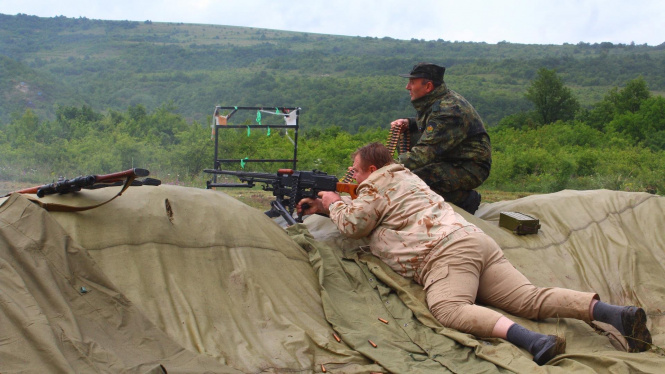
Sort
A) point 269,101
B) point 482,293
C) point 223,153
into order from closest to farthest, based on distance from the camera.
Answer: point 482,293 → point 223,153 → point 269,101

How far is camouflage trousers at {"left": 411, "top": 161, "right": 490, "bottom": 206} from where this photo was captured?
5.45 meters

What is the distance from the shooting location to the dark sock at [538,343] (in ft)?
11.1

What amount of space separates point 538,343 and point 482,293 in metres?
0.71

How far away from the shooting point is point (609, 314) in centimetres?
368

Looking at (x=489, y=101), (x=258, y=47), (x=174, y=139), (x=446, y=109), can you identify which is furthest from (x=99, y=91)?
(x=446, y=109)

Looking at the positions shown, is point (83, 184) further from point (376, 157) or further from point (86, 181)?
point (376, 157)

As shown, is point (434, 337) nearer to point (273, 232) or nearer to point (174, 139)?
point (273, 232)

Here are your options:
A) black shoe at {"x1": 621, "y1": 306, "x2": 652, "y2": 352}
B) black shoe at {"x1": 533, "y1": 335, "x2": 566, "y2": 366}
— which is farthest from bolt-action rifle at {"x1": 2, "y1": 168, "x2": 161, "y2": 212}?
black shoe at {"x1": 621, "y1": 306, "x2": 652, "y2": 352}

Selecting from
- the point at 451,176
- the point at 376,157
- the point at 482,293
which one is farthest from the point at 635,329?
the point at 451,176

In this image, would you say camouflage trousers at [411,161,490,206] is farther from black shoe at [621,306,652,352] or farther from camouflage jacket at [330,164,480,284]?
black shoe at [621,306,652,352]

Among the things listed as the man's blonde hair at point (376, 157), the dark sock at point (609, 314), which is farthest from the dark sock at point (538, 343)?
the man's blonde hair at point (376, 157)

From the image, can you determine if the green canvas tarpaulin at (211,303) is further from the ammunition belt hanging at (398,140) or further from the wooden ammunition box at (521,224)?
the ammunition belt hanging at (398,140)

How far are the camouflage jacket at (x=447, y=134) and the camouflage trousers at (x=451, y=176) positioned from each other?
46 millimetres

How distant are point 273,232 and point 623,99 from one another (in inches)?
1012
